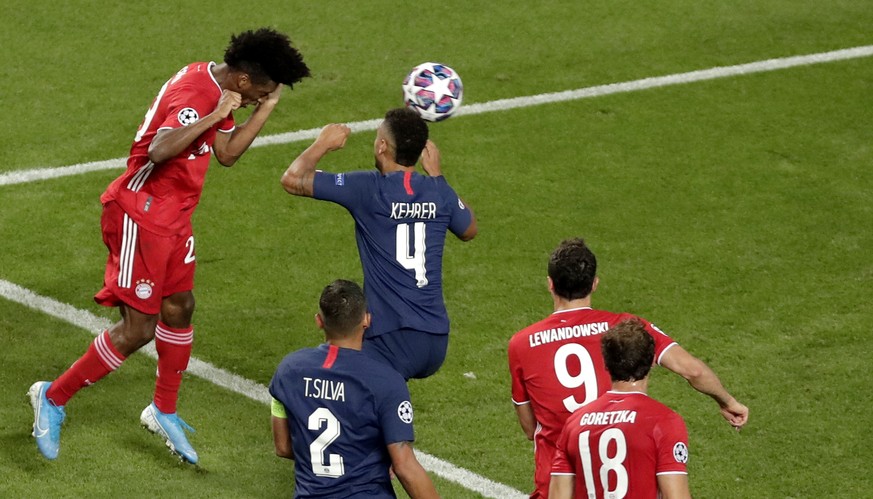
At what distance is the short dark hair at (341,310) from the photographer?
5680mm

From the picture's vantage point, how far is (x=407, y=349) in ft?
22.9

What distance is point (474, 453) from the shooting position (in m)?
7.84

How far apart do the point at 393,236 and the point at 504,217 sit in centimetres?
381

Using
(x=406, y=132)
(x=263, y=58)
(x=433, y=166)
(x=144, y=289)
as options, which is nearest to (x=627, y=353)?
(x=406, y=132)

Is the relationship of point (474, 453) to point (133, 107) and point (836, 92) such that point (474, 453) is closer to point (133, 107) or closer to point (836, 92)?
point (133, 107)

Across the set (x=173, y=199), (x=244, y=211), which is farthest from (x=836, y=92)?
(x=173, y=199)

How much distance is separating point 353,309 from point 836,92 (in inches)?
324

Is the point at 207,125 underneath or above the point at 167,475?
above

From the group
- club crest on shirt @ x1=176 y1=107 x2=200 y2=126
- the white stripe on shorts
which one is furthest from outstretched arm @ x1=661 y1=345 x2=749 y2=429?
the white stripe on shorts

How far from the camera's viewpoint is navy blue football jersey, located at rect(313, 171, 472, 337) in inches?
273

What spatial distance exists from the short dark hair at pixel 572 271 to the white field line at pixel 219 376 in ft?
5.83

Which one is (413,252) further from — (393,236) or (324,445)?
(324,445)

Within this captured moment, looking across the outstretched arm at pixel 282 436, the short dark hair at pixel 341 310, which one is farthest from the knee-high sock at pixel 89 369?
the short dark hair at pixel 341 310

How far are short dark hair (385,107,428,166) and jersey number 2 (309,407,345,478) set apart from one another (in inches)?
71.1
